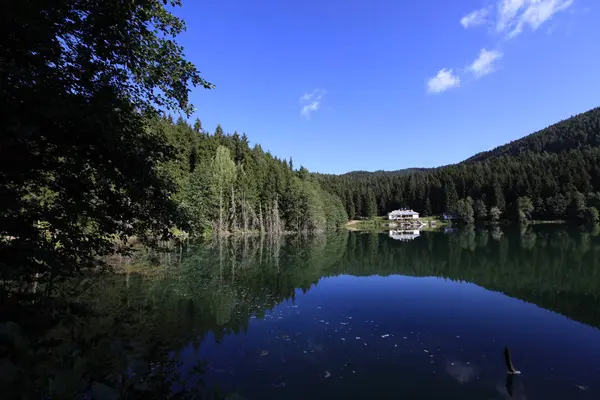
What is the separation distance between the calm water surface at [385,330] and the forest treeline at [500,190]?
102 m

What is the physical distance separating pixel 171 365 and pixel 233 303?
876 centimetres

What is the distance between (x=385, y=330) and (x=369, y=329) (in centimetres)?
65

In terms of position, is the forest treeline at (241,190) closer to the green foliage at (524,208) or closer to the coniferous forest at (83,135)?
the green foliage at (524,208)

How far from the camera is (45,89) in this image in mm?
5098

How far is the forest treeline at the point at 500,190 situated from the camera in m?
118

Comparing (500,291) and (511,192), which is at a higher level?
(511,192)

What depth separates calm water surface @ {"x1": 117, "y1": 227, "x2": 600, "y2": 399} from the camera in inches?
416

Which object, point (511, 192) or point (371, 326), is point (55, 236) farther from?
point (511, 192)

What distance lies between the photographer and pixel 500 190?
13575 centimetres

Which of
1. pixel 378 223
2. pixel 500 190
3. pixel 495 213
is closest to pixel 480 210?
pixel 495 213

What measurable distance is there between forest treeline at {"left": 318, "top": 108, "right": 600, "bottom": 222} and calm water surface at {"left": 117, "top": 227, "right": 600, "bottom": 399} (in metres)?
102

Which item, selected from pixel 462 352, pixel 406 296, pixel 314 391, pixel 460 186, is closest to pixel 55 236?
pixel 314 391

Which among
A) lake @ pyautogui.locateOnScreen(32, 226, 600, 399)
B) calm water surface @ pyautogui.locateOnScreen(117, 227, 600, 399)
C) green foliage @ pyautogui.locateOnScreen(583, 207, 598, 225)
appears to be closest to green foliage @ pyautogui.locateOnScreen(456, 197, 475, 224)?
green foliage @ pyautogui.locateOnScreen(583, 207, 598, 225)

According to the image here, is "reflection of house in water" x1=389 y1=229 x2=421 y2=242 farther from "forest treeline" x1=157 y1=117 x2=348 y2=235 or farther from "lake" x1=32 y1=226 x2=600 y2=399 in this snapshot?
"lake" x1=32 y1=226 x2=600 y2=399
